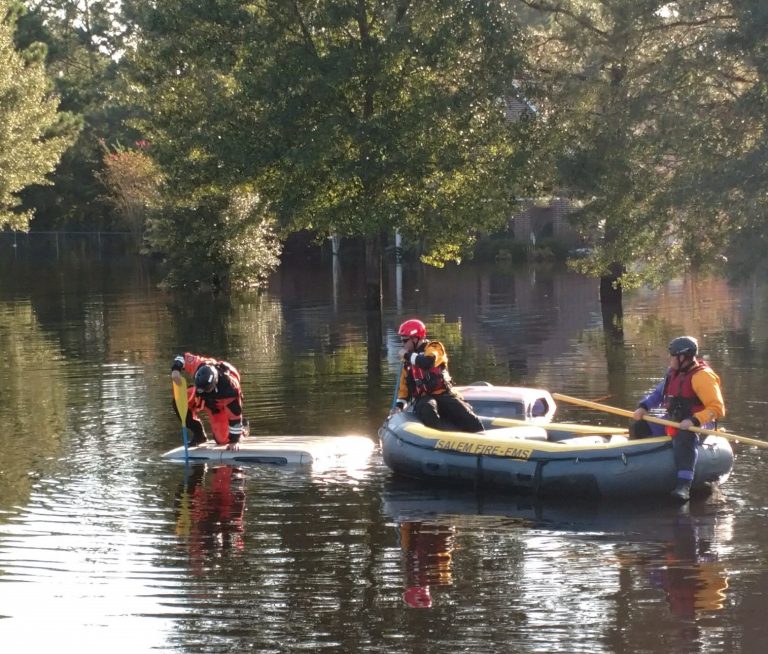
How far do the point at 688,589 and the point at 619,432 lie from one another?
500cm

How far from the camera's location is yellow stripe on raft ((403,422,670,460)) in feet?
42.8

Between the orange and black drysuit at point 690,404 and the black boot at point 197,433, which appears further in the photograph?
the black boot at point 197,433

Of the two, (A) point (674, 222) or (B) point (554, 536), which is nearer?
(B) point (554, 536)

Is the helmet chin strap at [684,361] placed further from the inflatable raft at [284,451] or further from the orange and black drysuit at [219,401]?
the orange and black drysuit at [219,401]

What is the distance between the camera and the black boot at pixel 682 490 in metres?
12.7

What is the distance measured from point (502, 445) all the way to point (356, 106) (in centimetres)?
1856

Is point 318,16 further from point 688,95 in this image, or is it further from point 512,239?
point 512,239

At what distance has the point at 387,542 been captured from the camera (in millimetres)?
11734

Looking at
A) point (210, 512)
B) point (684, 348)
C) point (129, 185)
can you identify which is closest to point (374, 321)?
point (210, 512)

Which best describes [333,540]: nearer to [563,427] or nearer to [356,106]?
[563,427]

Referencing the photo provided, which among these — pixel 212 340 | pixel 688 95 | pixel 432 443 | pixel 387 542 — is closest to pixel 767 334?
pixel 688 95

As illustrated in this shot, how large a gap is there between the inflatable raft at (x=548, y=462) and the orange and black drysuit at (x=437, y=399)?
10.2 inches

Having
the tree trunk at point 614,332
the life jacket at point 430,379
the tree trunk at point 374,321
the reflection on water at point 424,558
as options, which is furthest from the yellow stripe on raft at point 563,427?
the tree trunk at point 374,321

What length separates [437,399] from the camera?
14.7 metres
